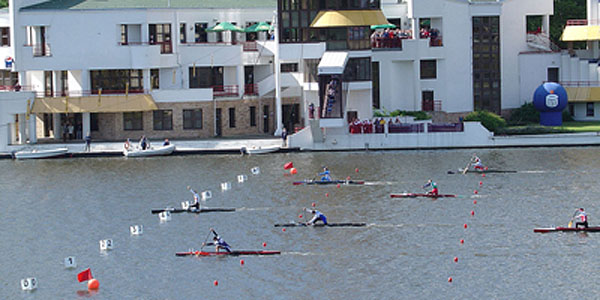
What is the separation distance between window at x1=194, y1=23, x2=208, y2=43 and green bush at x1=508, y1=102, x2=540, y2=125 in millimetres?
27735

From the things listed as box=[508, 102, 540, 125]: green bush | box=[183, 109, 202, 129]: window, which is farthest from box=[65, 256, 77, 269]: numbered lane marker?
box=[508, 102, 540, 125]: green bush

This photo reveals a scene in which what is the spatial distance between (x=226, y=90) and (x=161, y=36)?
7227 mm

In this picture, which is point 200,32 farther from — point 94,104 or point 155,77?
point 94,104

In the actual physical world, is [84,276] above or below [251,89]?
below

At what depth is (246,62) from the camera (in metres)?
102

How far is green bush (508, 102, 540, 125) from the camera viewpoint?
3964 inches

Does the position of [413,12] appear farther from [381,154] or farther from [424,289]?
[424,289]

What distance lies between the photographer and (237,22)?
4053 inches

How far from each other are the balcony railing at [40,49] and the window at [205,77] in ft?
40.5

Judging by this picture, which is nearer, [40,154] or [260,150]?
[260,150]

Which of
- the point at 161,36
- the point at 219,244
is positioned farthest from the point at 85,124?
the point at 219,244

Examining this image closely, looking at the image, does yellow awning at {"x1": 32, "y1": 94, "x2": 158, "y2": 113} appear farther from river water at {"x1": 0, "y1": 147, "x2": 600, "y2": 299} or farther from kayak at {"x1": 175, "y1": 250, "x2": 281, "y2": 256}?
kayak at {"x1": 175, "y1": 250, "x2": 281, "y2": 256}

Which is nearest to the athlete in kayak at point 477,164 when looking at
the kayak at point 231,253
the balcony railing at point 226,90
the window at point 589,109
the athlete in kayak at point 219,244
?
the kayak at point 231,253

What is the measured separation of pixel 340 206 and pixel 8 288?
23186 millimetres
